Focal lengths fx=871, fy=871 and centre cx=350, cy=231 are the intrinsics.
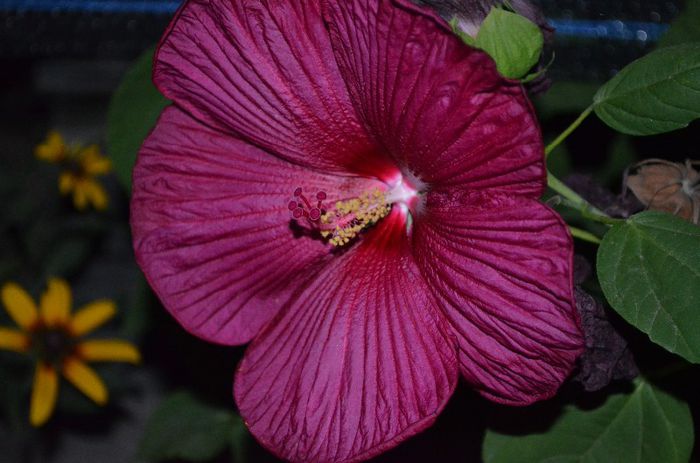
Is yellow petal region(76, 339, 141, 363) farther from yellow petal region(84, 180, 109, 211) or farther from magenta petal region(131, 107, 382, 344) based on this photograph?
magenta petal region(131, 107, 382, 344)

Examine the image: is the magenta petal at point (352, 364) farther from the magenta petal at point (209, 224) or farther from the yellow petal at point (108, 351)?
the yellow petal at point (108, 351)

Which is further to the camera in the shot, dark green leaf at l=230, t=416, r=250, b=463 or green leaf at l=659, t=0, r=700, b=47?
dark green leaf at l=230, t=416, r=250, b=463

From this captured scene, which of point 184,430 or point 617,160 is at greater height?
point 617,160

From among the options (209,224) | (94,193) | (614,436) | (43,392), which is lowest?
(43,392)

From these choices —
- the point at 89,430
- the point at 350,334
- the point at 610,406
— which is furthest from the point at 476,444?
the point at 89,430

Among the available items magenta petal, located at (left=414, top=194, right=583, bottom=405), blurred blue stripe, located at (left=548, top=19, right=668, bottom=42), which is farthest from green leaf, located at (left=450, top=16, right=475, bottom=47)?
blurred blue stripe, located at (left=548, top=19, right=668, bottom=42)

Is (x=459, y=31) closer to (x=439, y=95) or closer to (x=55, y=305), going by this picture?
(x=439, y=95)

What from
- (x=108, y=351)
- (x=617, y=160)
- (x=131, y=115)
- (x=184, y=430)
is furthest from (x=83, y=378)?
(x=617, y=160)
